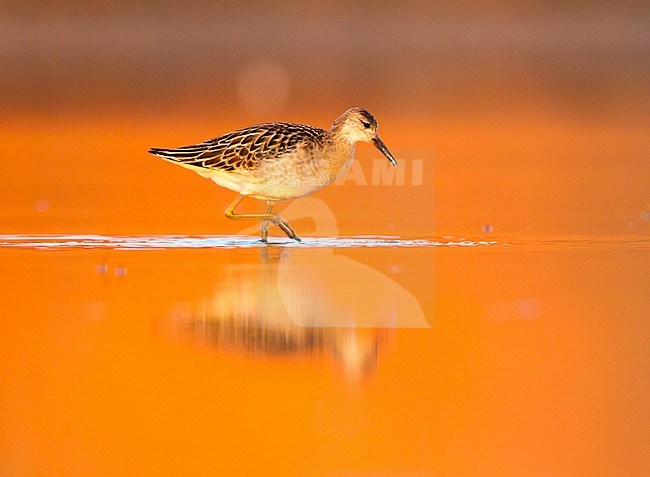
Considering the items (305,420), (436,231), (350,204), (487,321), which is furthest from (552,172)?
(305,420)

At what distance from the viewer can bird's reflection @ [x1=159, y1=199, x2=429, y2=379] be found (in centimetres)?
633

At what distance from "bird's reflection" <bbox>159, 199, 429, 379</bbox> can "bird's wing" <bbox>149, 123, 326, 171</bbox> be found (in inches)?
41.9

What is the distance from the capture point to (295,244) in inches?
377

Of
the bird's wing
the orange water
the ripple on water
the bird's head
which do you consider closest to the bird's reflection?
the orange water

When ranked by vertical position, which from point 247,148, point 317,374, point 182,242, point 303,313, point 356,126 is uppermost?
point 356,126

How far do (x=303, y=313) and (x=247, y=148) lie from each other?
9.17ft

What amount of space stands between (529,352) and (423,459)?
157 centimetres

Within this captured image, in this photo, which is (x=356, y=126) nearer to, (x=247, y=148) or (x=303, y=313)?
(x=247, y=148)

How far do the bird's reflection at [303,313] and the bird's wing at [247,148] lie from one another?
106 centimetres

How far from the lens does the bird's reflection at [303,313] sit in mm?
6332

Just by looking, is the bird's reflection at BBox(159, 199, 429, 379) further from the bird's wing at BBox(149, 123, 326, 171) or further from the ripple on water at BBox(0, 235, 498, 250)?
the bird's wing at BBox(149, 123, 326, 171)

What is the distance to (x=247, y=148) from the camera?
9.72 meters

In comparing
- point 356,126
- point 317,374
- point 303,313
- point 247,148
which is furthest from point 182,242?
point 317,374

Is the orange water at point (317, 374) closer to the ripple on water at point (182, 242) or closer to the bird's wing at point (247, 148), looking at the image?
the ripple on water at point (182, 242)
